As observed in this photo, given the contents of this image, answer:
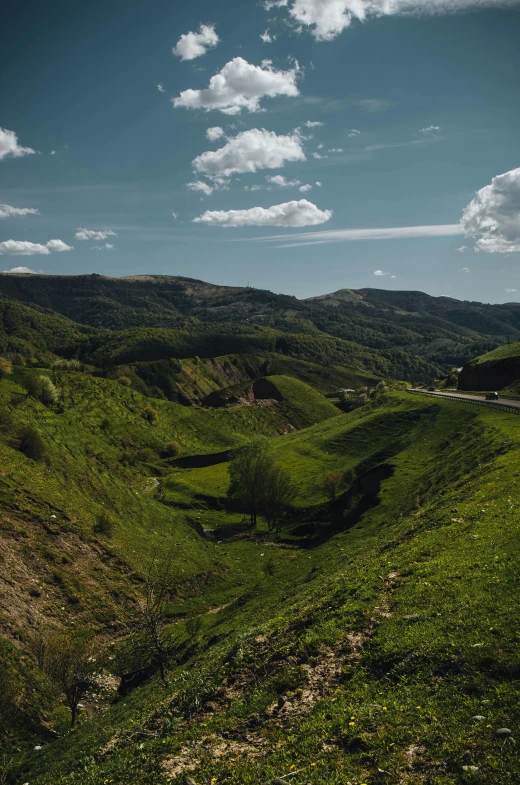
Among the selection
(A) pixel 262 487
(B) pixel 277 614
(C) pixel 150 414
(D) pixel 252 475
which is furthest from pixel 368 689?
(C) pixel 150 414

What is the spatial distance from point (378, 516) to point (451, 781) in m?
45.4

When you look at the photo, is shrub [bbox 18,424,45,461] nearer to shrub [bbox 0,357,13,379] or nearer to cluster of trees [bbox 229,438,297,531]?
cluster of trees [bbox 229,438,297,531]

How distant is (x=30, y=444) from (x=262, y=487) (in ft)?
119

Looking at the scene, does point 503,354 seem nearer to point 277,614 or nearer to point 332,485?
point 332,485

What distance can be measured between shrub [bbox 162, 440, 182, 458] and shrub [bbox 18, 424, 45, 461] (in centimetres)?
5567

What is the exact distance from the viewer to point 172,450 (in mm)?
106812

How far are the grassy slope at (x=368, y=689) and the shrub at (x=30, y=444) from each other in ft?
101

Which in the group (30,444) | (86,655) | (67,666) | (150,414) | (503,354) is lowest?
(86,655)

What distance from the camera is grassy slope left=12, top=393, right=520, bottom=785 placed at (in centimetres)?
1099

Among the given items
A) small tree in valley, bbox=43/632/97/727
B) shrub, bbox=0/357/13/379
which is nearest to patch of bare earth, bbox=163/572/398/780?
small tree in valley, bbox=43/632/97/727

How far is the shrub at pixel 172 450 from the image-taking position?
348 ft

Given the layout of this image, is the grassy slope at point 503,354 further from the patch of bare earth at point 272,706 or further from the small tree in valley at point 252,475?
the patch of bare earth at point 272,706

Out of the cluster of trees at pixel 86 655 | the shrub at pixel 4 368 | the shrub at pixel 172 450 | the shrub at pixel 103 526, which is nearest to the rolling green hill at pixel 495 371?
the shrub at pixel 172 450

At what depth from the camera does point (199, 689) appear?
18.0 meters
